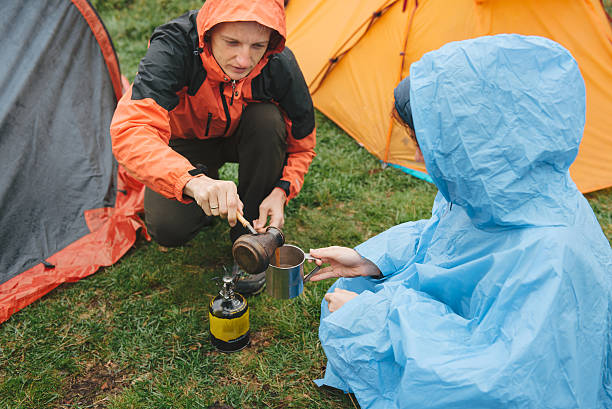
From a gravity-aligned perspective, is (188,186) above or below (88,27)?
below

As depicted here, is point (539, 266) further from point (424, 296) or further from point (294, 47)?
point (294, 47)

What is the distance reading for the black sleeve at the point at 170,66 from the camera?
213cm

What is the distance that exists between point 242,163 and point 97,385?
4.22ft

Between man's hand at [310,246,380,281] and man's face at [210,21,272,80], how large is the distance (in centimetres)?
90

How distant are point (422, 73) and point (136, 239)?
7.36ft

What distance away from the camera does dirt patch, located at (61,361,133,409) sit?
2.08 metres

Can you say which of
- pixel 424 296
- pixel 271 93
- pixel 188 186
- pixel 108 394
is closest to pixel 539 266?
pixel 424 296

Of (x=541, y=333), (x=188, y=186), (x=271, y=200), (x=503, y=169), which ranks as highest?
(x=503, y=169)

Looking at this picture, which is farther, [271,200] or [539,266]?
[271,200]

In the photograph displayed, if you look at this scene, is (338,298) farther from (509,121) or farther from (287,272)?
(509,121)

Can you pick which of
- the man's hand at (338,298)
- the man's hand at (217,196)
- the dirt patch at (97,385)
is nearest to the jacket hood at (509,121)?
the man's hand at (338,298)

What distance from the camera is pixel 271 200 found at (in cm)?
251

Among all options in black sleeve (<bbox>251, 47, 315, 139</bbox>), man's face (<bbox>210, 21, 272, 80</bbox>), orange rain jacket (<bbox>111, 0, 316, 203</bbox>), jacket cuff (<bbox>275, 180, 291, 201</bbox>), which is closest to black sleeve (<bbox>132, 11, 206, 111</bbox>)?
orange rain jacket (<bbox>111, 0, 316, 203</bbox>)

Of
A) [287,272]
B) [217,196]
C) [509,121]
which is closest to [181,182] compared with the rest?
[217,196]
